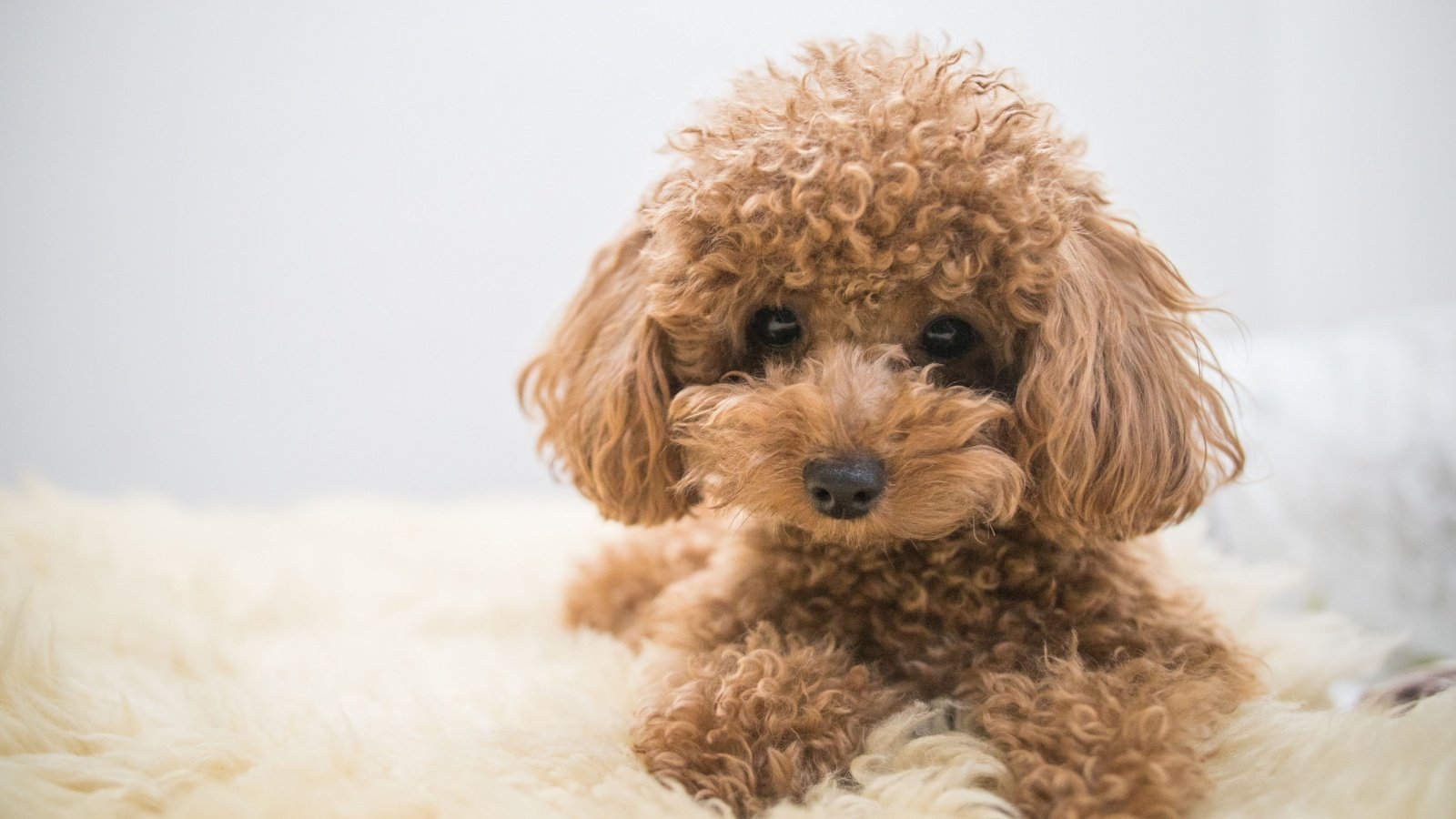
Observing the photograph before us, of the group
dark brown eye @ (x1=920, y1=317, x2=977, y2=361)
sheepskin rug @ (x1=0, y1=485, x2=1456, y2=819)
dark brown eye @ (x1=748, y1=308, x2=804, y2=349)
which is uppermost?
dark brown eye @ (x1=748, y1=308, x2=804, y2=349)

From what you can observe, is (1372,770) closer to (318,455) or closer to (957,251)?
(957,251)

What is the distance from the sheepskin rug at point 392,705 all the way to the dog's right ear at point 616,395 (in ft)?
0.77

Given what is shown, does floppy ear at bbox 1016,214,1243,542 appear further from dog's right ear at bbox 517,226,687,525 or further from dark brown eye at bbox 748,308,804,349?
dog's right ear at bbox 517,226,687,525

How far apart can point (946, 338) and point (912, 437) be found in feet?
0.60

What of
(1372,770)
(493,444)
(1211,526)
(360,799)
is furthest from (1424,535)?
(493,444)

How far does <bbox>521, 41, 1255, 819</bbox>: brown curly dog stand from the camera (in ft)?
3.48

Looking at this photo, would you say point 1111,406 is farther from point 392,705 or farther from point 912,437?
point 392,705

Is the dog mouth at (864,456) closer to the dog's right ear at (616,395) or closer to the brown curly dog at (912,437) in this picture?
the brown curly dog at (912,437)

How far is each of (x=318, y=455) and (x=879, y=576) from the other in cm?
276

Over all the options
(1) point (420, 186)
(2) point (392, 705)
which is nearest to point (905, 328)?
(2) point (392, 705)

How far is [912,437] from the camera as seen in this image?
1.07 metres

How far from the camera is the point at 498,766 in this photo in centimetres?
107

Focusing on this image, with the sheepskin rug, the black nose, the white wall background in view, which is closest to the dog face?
the black nose

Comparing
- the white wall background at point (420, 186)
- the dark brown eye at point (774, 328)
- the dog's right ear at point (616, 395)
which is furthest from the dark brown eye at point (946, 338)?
the white wall background at point (420, 186)
